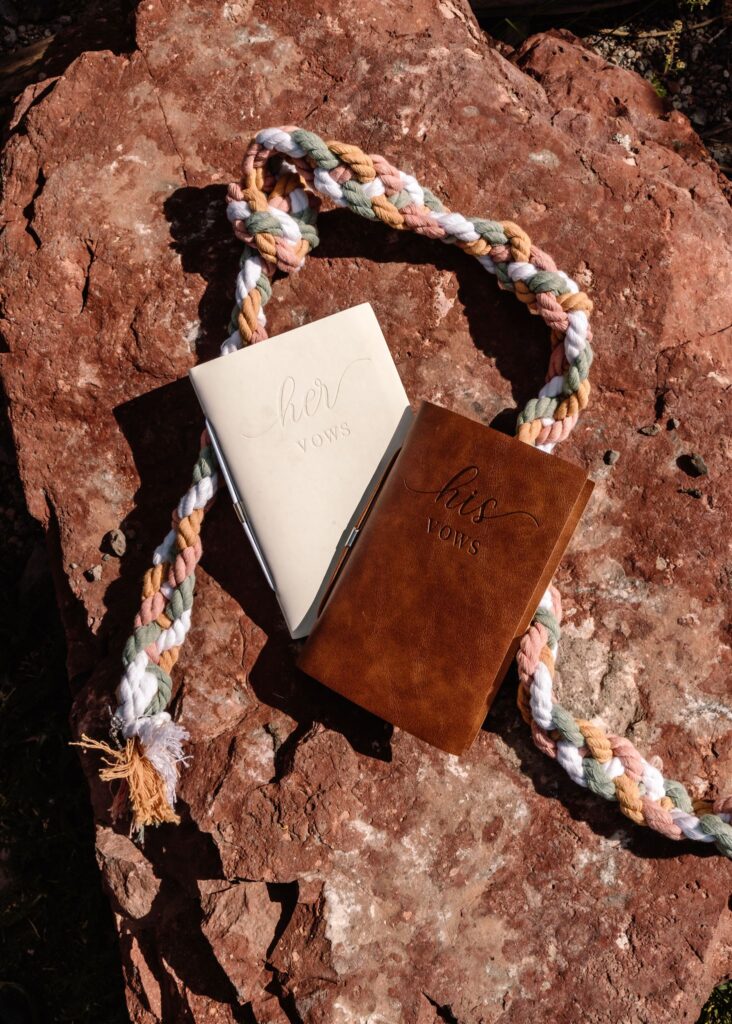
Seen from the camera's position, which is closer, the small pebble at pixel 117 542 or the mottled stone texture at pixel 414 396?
the mottled stone texture at pixel 414 396

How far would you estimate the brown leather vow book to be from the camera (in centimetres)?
200

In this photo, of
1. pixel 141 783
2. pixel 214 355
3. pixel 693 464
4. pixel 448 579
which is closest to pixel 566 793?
pixel 448 579

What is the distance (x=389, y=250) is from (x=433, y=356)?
302mm

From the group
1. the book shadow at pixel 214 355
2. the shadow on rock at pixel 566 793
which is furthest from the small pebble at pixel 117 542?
the shadow on rock at pixel 566 793

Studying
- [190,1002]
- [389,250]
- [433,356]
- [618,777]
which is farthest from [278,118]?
[190,1002]

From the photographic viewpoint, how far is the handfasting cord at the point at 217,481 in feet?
6.65

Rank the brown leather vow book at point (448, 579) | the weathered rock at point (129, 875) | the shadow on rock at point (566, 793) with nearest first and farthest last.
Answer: the brown leather vow book at point (448, 579) → the shadow on rock at point (566, 793) → the weathered rock at point (129, 875)

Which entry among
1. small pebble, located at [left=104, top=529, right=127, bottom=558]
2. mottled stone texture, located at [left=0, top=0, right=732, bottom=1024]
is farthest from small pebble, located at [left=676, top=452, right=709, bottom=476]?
small pebble, located at [left=104, top=529, right=127, bottom=558]

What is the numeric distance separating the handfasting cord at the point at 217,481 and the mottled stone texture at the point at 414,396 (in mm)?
102

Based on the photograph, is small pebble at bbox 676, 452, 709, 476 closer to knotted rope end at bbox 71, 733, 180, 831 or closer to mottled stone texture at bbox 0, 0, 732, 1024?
mottled stone texture at bbox 0, 0, 732, 1024

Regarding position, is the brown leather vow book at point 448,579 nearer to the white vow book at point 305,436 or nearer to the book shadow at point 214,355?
the white vow book at point 305,436

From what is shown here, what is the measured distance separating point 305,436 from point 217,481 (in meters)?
0.24

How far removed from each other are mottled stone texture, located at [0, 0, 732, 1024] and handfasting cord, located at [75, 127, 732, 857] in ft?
0.33

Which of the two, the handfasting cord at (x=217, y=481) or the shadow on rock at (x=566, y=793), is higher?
the handfasting cord at (x=217, y=481)
